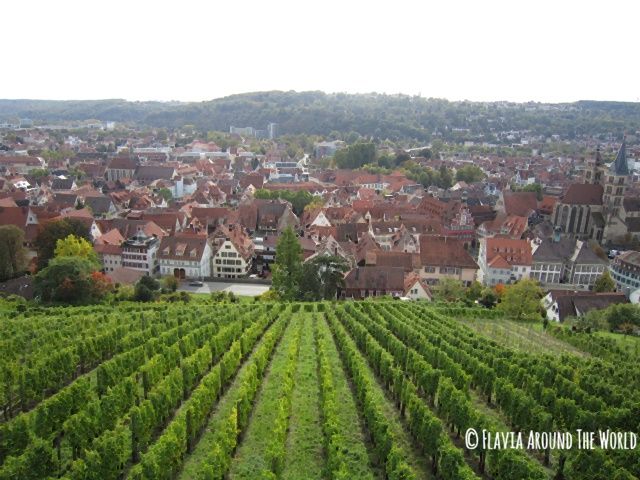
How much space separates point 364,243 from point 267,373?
42622mm

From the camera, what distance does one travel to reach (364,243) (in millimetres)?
73750

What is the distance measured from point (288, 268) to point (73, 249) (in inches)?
1067

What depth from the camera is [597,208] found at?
94.3 meters

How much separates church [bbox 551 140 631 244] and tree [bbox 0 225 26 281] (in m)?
87.1

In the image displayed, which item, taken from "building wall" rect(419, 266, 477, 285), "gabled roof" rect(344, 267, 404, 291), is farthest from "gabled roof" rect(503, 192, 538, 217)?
"gabled roof" rect(344, 267, 404, 291)

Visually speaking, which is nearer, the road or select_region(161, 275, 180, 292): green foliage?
select_region(161, 275, 180, 292): green foliage

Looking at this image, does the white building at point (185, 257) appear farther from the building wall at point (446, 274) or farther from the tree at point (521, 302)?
the tree at point (521, 302)

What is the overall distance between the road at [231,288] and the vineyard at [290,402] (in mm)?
20085

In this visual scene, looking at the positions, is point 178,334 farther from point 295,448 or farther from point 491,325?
point 491,325

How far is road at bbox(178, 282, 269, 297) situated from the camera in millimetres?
63872

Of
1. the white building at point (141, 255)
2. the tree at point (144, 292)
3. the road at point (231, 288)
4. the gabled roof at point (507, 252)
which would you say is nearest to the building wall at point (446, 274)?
the gabled roof at point (507, 252)

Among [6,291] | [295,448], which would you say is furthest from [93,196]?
[295,448]

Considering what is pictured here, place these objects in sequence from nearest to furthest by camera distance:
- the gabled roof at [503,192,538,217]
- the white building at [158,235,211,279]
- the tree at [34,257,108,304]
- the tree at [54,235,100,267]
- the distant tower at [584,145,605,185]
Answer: the tree at [34,257,108,304], the tree at [54,235,100,267], the white building at [158,235,211,279], the gabled roof at [503,192,538,217], the distant tower at [584,145,605,185]

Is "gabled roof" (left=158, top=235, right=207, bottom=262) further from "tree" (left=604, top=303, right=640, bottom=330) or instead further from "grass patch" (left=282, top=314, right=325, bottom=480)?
"tree" (left=604, top=303, right=640, bottom=330)
